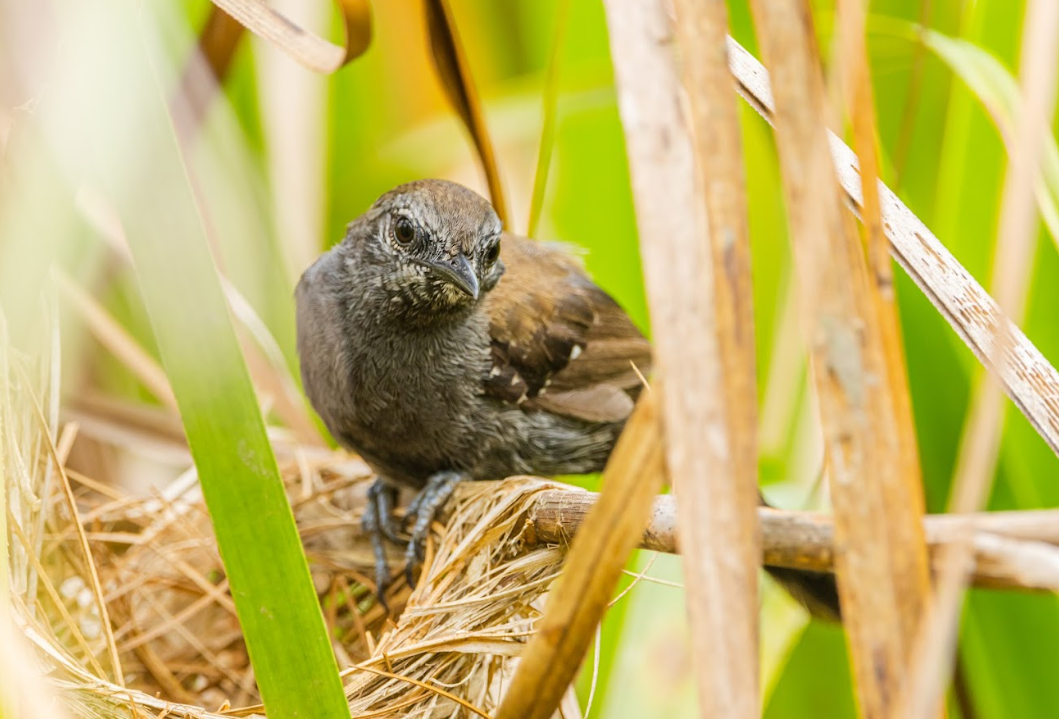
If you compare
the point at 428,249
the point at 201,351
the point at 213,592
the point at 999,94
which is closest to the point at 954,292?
the point at 999,94

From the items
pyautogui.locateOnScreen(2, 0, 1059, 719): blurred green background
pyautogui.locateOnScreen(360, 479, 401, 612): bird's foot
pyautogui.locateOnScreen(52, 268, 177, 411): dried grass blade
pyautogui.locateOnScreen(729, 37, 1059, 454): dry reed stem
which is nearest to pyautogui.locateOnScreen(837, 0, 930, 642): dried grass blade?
pyautogui.locateOnScreen(729, 37, 1059, 454): dry reed stem

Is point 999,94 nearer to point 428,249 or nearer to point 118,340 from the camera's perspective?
point 428,249

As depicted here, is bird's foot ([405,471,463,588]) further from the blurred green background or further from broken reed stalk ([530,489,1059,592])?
broken reed stalk ([530,489,1059,592])

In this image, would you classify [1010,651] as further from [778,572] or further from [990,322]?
[990,322]

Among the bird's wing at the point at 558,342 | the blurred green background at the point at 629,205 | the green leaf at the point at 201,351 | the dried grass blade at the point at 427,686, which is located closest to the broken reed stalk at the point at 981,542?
the green leaf at the point at 201,351

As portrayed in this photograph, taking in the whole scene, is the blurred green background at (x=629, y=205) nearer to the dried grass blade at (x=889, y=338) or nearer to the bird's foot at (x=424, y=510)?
the bird's foot at (x=424, y=510)
